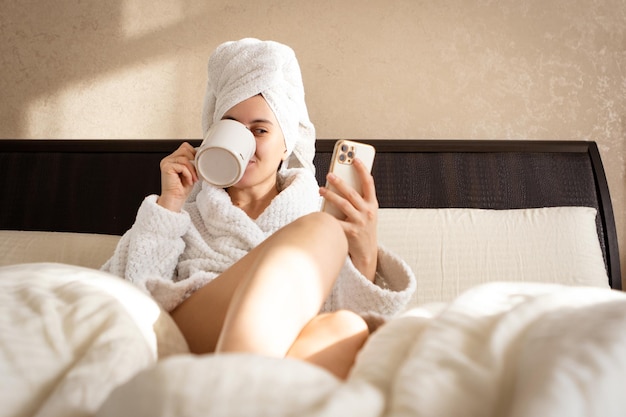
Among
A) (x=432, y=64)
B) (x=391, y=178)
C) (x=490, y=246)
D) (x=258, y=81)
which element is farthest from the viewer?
(x=432, y=64)

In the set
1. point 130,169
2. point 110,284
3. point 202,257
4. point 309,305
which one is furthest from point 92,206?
point 309,305

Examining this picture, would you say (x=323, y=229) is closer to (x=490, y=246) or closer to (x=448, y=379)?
(x=448, y=379)

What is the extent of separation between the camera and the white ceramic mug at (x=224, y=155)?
1200mm

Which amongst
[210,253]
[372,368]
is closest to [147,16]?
[210,253]

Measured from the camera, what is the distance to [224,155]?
47.5 inches

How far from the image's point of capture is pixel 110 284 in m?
0.80

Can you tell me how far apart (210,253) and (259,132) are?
11.9 inches

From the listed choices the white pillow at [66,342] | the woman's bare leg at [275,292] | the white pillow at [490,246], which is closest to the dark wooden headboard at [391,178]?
the white pillow at [490,246]

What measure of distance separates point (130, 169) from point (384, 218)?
81 centimetres

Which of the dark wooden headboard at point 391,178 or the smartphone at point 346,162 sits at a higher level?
the smartphone at point 346,162

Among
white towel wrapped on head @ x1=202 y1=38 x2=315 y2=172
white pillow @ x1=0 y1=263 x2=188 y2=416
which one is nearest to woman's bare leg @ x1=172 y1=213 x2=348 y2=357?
white pillow @ x1=0 y1=263 x2=188 y2=416

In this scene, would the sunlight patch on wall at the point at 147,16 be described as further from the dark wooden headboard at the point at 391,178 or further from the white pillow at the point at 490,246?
the white pillow at the point at 490,246

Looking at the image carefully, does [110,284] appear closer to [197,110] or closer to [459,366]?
[459,366]

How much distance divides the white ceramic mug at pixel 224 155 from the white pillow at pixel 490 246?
1.51 feet
